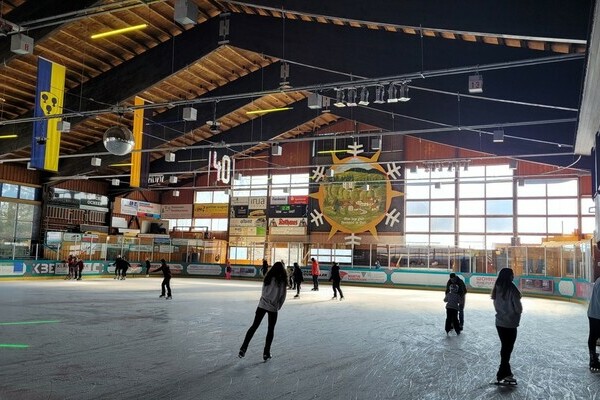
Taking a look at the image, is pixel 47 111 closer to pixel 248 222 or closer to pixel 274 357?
pixel 274 357

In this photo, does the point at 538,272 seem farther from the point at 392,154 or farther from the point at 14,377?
the point at 14,377

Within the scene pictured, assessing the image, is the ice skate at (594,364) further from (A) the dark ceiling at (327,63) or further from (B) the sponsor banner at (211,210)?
(B) the sponsor banner at (211,210)

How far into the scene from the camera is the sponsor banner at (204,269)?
30522mm

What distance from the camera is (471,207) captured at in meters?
28.5

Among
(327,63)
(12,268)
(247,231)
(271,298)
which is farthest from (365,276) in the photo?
(271,298)

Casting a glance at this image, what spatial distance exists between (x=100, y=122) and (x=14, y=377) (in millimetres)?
21908

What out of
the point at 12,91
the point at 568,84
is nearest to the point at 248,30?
the point at 568,84

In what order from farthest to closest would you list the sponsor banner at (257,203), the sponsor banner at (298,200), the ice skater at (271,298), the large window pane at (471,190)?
the sponsor banner at (257,203) < the sponsor banner at (298,200) < the large window pane at (471,190) < the ice skater at (271,298)

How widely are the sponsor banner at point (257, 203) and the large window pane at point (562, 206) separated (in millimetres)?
17075

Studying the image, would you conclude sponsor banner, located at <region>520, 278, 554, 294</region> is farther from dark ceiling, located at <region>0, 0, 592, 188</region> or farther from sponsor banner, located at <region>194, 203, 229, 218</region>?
sponsor banner, located at <region>194, 203, 229, 218</region>

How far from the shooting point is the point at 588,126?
10539 mm

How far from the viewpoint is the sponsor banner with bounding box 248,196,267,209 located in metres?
33.6

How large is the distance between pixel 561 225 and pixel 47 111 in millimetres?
24639

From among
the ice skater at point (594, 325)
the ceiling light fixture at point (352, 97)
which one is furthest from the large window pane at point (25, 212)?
the ice skater at point (594, 325)
